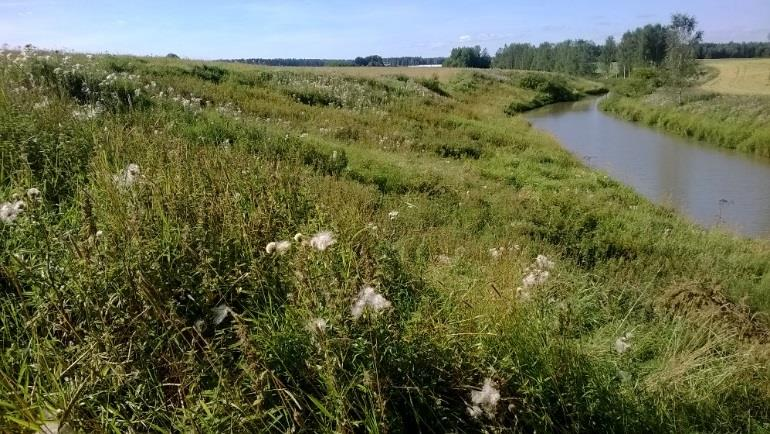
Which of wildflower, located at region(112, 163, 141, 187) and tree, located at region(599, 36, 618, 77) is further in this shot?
tree, located at region(599, 36, 618, 77)

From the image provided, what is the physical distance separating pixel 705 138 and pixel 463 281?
26.3 meters

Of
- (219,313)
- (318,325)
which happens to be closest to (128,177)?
(219,313)

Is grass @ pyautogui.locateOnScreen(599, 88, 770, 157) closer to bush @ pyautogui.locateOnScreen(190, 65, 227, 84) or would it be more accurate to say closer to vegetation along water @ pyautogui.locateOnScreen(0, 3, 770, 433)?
vegetation along water @ pyautogui.locateOnScreen(0, 3, 770, 433)

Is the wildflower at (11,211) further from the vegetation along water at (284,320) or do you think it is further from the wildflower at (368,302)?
the wildflower at (368,302)

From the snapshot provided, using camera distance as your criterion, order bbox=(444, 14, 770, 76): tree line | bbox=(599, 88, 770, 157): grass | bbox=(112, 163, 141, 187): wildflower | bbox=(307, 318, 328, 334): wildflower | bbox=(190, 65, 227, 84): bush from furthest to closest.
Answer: bbox=(444, 14, 770, 76): tree line, bbox=(599, 88, 770, 157): grass, bbox=(190, 65, 227, 84): bush, bbox=(112, 163, 141, 187): wildflower, bbox=(307, 318, 328, 334): wildflower

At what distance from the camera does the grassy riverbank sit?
22.6m

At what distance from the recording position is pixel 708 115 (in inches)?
1091

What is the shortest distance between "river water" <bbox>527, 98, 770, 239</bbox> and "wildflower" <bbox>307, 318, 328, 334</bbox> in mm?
10662

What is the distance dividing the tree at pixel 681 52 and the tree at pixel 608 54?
67.7 metres

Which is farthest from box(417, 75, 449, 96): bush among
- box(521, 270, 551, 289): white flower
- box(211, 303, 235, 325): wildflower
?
box(211, 303, 235, 325): wildflower

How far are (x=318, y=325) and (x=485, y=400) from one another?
2.87 ft

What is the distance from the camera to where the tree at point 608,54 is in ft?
350

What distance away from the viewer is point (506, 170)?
13062 millimetres

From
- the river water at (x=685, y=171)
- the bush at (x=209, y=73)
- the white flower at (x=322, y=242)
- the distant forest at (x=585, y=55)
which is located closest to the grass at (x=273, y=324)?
the white flower at (x=322, y=242)
